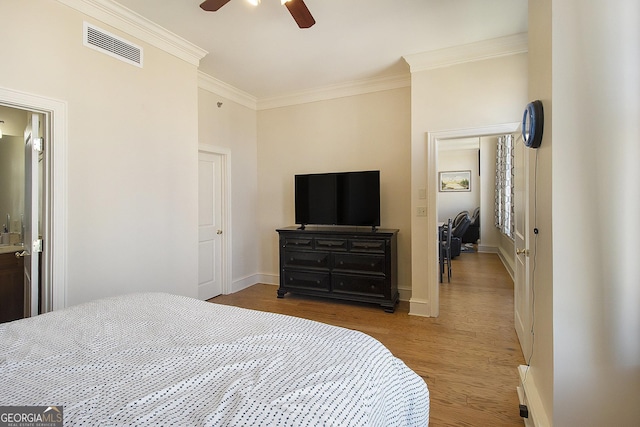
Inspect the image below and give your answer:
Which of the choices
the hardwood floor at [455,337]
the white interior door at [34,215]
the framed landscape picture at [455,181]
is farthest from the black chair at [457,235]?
the white interior door at [34,215]

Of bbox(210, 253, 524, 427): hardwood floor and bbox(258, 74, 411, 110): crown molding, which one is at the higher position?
bbox(258, 74, 411, 110): crown molding

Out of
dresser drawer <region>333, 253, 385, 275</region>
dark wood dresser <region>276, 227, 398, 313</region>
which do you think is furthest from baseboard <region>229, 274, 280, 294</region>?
dresser drawer <region>333, 253, 385, 275</region>

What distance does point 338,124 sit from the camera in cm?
437

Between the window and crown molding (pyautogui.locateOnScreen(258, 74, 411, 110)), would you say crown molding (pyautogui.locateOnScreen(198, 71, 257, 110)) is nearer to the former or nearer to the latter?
→ crown molding (pyautogui.locateOnScreen(258, 74, 411, 110))

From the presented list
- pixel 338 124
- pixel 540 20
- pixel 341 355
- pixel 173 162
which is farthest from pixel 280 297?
pixel 540 20

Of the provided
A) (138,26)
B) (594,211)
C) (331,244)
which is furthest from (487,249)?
(138,26)

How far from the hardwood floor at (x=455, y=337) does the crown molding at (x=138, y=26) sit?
9.68ft

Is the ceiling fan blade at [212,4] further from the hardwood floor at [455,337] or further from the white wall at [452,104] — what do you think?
the hardwood floor at [455,337]

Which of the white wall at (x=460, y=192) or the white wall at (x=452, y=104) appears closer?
the white wall at (x=452, y=104)

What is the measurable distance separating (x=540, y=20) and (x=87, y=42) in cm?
305

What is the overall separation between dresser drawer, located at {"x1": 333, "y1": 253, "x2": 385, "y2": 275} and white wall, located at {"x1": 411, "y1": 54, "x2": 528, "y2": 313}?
0.40 metres

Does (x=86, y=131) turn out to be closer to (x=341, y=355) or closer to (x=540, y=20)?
(x=341, y=355)

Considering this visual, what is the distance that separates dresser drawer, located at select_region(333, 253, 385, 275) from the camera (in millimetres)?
3693

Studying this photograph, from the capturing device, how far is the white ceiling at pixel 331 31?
8.43 feet
